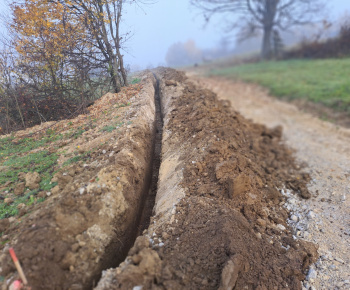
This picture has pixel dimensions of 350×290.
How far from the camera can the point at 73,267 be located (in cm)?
276

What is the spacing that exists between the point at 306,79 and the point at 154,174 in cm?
1044

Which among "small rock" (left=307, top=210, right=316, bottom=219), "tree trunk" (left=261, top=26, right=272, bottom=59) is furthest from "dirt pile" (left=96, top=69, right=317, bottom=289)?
"tree trunk" (left=261, top=26, right=272, bottom=59)

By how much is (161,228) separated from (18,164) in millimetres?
3577

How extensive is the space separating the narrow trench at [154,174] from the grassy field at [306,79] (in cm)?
639

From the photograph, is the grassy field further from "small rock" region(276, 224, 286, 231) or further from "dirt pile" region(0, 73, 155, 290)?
"dirt pile" region(0, 73, 155, 290)

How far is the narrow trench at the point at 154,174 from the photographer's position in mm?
4368

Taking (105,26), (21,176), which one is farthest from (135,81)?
(21,176)

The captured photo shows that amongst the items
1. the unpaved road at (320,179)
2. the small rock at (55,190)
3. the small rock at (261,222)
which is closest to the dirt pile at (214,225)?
the small rock at (261,222)

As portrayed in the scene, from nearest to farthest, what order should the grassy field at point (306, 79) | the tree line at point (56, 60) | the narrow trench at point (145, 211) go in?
the narrow trench at point (145, 211) < the tree line at point (56, 60) < the grassy field at point (306, 79)

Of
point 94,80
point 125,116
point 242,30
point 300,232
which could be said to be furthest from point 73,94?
point 242,30

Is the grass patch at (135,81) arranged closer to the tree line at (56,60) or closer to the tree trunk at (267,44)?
the tree line at (56,60)

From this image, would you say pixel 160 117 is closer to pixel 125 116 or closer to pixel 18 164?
pixel 125 116

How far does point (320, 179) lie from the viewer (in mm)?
5258

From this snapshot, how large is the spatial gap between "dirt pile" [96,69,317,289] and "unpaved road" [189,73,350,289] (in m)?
0.24
